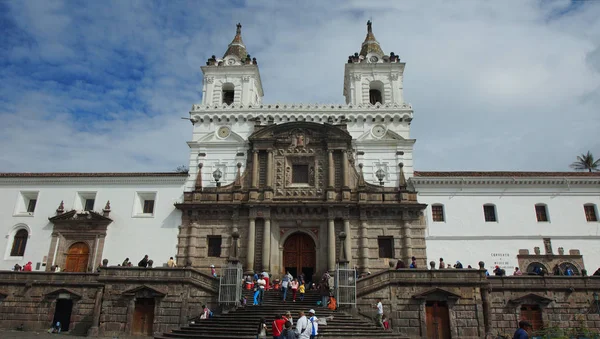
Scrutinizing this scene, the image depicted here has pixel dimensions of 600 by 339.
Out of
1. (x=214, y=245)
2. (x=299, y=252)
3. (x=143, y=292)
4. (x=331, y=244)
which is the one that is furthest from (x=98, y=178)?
(x=331, y=244)

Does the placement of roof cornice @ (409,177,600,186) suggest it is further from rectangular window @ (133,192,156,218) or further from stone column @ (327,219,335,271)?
rectangular window @ (133,192,156,218)

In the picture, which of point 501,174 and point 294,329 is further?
point 501,174

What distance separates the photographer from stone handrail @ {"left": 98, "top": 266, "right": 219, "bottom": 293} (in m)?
24.3

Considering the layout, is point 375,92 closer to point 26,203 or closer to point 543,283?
point 543,283

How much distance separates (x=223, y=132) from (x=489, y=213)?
19525 millimetres

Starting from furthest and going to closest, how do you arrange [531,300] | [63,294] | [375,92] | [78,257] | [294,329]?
[375,92] < [78,257] < [63,294] < [531,300] < [294,329]

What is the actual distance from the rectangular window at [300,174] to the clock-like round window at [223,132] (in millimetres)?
5612

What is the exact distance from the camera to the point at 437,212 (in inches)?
1200

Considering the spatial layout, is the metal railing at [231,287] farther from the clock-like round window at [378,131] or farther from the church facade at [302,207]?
the clock-like round window at [378,131]

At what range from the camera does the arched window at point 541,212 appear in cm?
3026

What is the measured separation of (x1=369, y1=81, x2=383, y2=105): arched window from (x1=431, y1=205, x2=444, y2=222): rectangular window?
9.75 meters

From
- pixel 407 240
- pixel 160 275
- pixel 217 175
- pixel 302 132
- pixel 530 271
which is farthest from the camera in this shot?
pixel 302 132

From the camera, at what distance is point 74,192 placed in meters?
31.7

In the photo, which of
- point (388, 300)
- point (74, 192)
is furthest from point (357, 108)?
point (74, 192)
